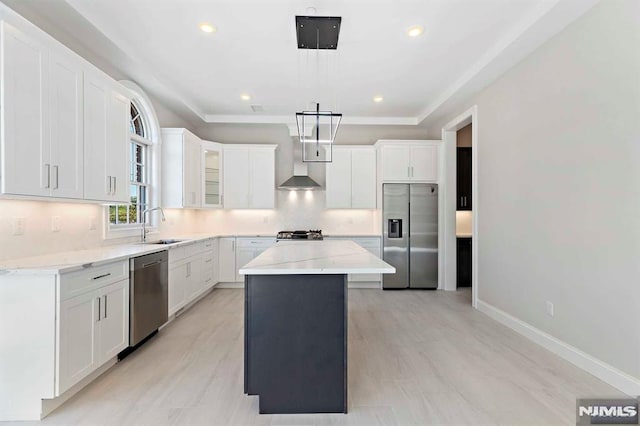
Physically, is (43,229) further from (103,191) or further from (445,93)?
(445,93)

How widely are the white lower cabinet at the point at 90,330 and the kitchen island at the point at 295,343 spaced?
1187 mm

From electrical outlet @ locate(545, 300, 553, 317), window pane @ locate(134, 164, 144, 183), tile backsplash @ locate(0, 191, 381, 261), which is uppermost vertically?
window pane @ locate(134, 164, 144, 183)

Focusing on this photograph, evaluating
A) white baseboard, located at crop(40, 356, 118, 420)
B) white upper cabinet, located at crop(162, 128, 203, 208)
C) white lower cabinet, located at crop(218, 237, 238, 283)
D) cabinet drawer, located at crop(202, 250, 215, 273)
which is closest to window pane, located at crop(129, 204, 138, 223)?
white upper cabinet, located at crop(162, 128, 203, 208)

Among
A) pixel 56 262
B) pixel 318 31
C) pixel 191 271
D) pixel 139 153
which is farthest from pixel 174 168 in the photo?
pixel 318 31

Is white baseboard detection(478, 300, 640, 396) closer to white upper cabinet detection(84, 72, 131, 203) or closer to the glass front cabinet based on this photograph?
white upper cabinet detection(84, 72, 131, 203)

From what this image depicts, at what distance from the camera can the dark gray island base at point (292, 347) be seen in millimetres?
1982

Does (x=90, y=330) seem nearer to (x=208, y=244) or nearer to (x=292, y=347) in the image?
(x=292, y=347)

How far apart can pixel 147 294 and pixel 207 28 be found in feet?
8.42

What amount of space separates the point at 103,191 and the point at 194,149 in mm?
2279

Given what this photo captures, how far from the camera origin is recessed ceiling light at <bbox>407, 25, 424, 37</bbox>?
289 centimetres

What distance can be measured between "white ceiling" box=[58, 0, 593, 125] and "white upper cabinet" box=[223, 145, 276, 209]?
36.7 inches

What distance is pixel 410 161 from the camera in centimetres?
534

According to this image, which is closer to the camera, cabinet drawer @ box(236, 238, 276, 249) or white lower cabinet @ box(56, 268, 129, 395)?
white lower cabinet @ box(56, 268, 129, 395)

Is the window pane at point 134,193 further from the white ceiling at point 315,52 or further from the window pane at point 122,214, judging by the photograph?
the white ceiling at point 315,52
